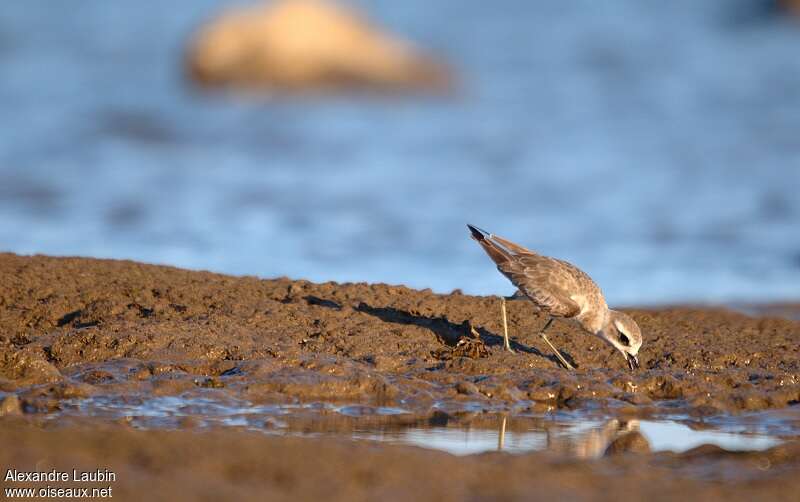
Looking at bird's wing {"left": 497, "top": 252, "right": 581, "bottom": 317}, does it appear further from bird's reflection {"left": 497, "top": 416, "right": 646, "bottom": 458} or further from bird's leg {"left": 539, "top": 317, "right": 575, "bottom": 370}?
bird's reflection {"left": 497, "top": 416, "right": 646, "bottom": 458}

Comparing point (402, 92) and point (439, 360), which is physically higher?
point (402, 92)

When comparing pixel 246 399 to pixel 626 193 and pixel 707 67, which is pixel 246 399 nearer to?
pixel 626 193

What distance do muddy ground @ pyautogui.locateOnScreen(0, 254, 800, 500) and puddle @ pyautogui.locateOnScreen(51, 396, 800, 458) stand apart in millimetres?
149

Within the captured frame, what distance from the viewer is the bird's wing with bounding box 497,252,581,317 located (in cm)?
811

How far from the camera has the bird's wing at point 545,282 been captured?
811cm

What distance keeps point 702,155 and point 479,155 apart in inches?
129

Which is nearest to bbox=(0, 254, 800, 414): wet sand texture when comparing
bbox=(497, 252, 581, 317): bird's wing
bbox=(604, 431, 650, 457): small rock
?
bbox=(497, 252, 581, 317): bird's wing

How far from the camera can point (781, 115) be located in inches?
744

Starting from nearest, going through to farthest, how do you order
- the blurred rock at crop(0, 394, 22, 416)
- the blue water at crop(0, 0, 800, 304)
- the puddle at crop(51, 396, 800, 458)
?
the puddle at crop(51, 396, 800, 458), the blurred rock at crop(0, 394, 22, 416), the blue water at crop(0, 0, 800, 304)

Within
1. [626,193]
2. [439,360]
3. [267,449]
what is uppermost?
[626,193]

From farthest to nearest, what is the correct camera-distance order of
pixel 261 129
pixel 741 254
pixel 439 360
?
pixel 261 129 → pixel 741 254 → pixel 439 360

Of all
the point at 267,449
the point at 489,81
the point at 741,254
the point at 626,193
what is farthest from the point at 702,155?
the point at 267,449

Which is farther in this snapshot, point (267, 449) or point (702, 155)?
point (702, 155)

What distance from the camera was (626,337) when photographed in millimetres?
7637
